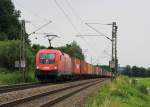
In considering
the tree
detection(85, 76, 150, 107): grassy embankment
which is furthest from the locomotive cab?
the tree

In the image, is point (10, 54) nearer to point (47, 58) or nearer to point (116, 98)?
→ point (47, 58)

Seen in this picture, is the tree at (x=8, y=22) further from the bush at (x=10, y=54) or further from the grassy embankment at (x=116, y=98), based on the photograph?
the grassy embankment at (x=116, y=98)

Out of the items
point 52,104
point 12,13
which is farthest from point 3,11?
point 52,104

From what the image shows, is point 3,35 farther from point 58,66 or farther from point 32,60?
point 58,66

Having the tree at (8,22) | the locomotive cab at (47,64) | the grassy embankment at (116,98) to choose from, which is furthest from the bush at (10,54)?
the tree at (8,22)

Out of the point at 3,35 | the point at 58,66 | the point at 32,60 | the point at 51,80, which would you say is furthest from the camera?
the point at 3,35

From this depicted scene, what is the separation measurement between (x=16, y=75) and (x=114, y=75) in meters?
10.1

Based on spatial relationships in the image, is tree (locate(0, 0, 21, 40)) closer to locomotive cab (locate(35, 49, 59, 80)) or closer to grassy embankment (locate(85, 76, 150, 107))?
locomotive cab (locate(35, 49, 59, 80))

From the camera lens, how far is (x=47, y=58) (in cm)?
4816

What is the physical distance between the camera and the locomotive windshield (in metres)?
47.9

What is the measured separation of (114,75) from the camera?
5203 cm

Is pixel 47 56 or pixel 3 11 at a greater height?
pixel 3 11

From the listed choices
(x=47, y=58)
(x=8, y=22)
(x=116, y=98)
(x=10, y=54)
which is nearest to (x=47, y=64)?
(x=47, y=58)

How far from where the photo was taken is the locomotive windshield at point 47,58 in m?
47.9
